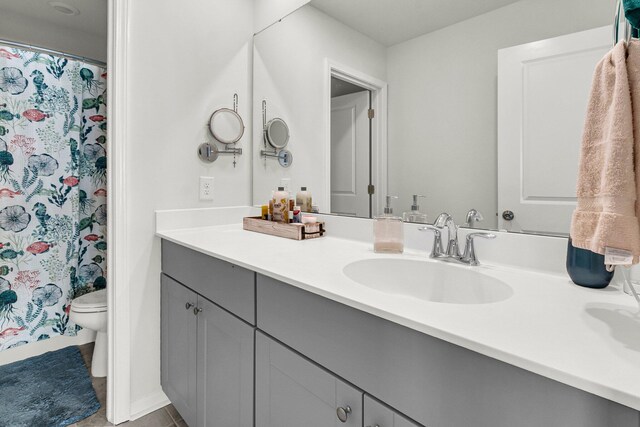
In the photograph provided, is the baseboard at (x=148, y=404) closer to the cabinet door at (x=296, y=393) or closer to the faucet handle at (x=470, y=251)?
the cabinet door at (x=296, y=393)

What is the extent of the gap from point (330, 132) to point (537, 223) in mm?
891

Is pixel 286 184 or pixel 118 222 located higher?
pixel 286 184

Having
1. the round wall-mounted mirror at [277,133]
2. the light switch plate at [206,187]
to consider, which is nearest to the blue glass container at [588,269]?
the round wall-mounted mirror at [277,133]

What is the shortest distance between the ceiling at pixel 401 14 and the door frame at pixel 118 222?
0.93 metres

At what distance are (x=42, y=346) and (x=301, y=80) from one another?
2219 millimetres

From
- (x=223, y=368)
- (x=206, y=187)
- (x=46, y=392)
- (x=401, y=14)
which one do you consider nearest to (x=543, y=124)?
(x=401, y=14)

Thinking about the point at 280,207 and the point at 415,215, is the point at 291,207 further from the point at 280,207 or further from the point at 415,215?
the point at 415,215

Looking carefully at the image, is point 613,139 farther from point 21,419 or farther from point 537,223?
point 21,419

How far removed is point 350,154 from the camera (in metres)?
1.43

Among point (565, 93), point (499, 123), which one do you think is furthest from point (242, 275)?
point (565, 93)

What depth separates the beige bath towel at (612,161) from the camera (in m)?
0.51

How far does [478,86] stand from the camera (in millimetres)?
1061

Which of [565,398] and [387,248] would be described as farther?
[387,248]

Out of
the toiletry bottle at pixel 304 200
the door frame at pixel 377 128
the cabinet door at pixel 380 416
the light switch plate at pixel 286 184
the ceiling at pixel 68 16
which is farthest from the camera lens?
the ceiling at pixel 68 16
